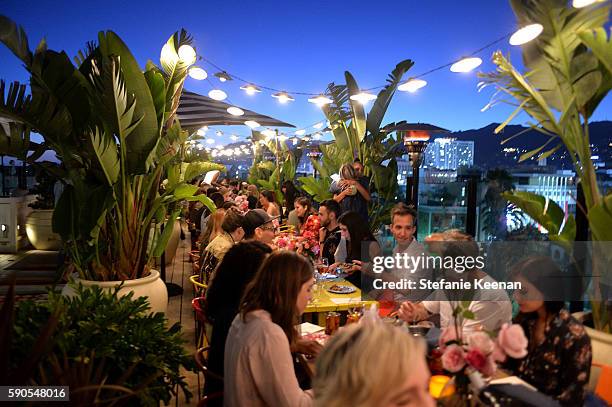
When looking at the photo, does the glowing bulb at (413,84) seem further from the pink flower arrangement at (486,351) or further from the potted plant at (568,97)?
the pink flower arrangement at (486,351)

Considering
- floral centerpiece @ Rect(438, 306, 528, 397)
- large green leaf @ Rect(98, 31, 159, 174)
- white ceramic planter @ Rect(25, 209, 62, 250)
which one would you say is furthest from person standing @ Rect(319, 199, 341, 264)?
white ceramic planter @ Rect(25, 209, 62, 250)

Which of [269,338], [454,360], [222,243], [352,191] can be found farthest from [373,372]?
[352,191]

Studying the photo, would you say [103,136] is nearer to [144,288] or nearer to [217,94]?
[144,288]

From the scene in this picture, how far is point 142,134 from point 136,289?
4.28 feet

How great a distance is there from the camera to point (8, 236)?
9305mm

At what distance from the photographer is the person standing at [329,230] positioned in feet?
18.4

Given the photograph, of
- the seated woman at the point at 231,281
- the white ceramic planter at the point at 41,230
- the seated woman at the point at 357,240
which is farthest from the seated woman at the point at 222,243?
the white ceramic planter at the point at 41,230

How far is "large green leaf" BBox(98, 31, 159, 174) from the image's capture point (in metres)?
Answer: 3.55

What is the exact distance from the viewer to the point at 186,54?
406cm

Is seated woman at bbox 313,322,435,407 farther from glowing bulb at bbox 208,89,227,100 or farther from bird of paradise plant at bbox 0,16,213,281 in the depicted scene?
glowing bulb at bbox 208,89,227,100

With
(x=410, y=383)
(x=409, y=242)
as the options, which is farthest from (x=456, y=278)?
(x=410, y=383)

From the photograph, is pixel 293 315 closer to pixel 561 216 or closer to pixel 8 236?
pixel 561 216

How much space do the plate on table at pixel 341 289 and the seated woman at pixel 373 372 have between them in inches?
101

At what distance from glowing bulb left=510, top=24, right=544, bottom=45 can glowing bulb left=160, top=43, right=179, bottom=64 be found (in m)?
2.89
